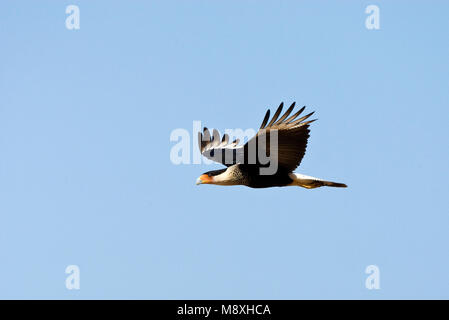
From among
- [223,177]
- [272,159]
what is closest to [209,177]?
[223,177]

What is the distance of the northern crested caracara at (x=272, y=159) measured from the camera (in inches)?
529

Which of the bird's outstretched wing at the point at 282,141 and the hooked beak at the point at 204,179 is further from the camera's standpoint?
the hooked beak at the point at 204,179

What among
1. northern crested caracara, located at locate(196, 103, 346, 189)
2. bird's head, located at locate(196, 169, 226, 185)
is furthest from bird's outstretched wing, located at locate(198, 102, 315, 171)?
bird's head, located at locate(196, 169, 226, 185)

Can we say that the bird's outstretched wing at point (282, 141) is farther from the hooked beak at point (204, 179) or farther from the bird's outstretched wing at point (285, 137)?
the hooked beak at point (204, 179)

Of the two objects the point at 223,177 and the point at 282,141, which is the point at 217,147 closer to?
the point at 223,177

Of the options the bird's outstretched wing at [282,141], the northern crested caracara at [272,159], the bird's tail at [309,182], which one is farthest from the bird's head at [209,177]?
the bird's tail at [309,182]

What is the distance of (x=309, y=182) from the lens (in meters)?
14.6

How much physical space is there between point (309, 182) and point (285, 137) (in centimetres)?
141

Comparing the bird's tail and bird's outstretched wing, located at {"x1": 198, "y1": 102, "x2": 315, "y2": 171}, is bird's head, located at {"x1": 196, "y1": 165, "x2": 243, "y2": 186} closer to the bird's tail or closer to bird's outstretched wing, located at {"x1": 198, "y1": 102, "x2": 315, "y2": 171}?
bird's outstretched wing, located at {"x1": 198, "y1": 102, "x2": 315, "y2": 171}

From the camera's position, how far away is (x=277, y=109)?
13.2 metres

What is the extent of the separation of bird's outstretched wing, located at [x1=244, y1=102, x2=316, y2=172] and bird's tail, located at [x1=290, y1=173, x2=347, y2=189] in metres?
0.38
